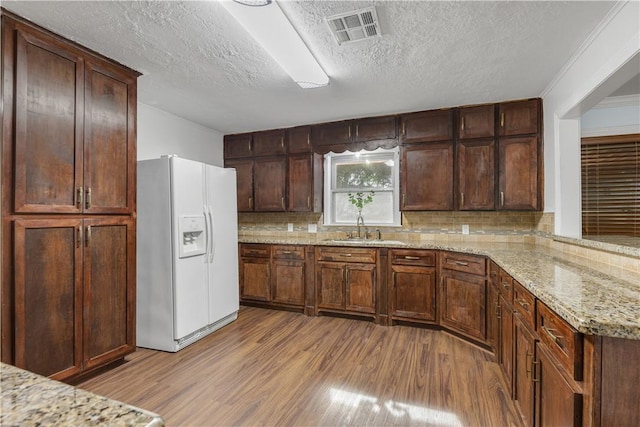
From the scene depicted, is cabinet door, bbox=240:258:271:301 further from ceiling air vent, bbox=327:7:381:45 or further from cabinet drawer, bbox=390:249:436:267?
ceiling air vent, bbox=327:7:381:45

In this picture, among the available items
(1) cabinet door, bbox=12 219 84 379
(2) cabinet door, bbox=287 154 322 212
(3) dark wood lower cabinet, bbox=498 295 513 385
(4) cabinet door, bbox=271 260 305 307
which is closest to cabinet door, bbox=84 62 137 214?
(1) cabinet door, bbox=12 219 84 379

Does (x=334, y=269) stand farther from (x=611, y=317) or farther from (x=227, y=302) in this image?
(x=611, y=317)

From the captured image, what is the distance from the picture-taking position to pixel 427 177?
3512mm

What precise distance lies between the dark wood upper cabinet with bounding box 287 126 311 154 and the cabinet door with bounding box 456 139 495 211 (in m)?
1.83

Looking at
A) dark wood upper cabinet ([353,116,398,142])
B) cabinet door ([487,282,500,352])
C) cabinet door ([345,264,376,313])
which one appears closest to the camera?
cabinet door ([487,282,500,352])

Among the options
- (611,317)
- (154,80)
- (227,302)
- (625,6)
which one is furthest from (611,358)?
(154,80)

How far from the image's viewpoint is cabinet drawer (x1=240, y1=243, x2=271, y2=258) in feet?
12.7

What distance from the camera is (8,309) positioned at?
5.87 ft

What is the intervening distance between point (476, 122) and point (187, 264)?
3286 mm

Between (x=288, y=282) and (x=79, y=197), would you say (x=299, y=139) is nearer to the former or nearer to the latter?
(x=288, y=282)

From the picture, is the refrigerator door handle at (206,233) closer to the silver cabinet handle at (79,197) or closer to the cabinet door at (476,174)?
the silver cabinet handle at (79,197)

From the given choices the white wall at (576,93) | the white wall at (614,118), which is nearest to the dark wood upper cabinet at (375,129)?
the white wall at (576,93)

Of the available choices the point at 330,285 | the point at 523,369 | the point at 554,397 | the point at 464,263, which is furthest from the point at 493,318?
the point at 330,285

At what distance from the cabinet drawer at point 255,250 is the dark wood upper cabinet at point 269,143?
1.27 meters
